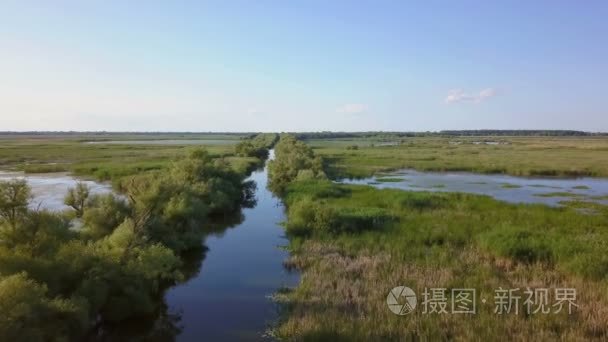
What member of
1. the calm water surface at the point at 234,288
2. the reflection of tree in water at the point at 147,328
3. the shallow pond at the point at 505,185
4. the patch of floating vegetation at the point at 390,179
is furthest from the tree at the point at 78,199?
the patch of floating vegetation at the point at 390,179

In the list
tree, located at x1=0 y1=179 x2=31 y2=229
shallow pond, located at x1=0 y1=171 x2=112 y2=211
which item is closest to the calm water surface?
tree, located at x1=0 y1=179 x2=31 y2=229

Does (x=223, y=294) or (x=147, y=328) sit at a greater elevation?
(x=223, y=294)

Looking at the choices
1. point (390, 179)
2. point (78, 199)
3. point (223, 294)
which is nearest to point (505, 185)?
point (390, 179)

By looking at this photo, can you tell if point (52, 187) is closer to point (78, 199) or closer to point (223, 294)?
point (78, 199)

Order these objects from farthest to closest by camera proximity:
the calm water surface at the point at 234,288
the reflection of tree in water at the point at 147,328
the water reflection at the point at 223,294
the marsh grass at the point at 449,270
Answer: the calm water surface at the point at 234,288
the water reflection at the point at 223,294
the reflection of tree in water at the point at 147,328
the marsh grass at the point at 449,270

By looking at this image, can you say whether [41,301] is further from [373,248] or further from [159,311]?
[373,248]

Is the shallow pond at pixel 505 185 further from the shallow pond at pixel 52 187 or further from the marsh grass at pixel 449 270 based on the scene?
the shallow pond at pixel 52 187
